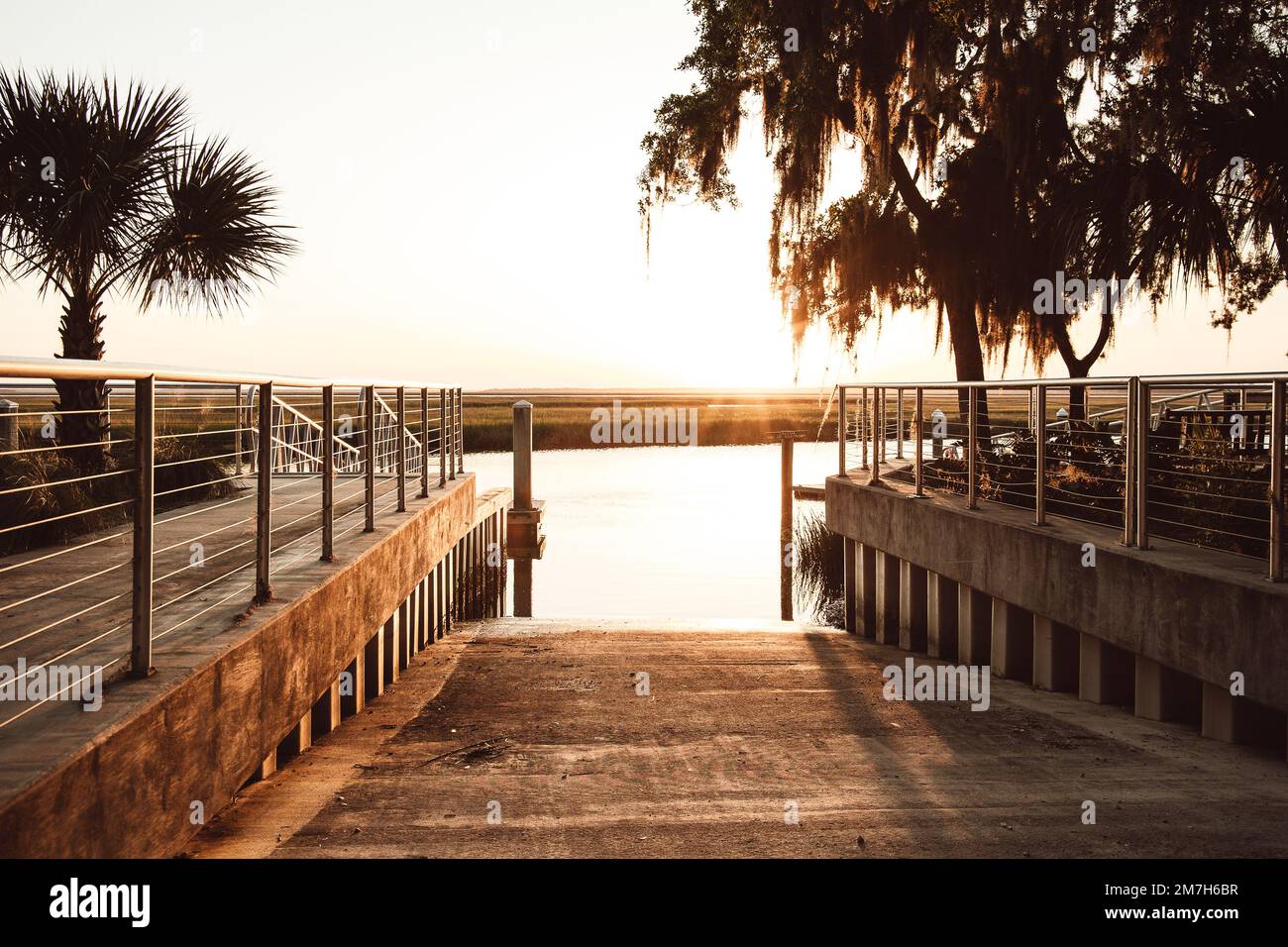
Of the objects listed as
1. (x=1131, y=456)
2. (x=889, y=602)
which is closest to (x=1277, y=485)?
(x=1131, y=456)

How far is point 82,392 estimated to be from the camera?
11656 mm

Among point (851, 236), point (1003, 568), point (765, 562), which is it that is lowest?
point (765, 562)

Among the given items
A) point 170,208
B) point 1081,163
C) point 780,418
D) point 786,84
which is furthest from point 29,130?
point 780,418

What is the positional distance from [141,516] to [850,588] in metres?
10.6

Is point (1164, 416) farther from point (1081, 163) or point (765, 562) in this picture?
point (765, 562)

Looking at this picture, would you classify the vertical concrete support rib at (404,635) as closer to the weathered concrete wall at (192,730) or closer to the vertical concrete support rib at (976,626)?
the weathered concrete wall at (192,730)

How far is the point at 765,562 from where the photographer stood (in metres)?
19.6

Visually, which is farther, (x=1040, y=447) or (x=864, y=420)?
Result: (x=864, y=420)

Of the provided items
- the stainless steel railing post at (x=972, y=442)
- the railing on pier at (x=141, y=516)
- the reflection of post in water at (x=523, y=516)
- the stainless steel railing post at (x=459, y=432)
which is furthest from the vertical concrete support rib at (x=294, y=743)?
the reflection of post in water at (x=523, y=516)

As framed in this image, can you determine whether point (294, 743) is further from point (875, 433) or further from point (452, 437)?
point (452, 437)

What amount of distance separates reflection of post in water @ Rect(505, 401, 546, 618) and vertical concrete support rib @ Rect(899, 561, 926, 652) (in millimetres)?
6253

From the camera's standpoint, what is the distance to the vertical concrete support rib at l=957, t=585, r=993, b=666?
959cm

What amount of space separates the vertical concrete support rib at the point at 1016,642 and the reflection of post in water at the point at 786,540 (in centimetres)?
590
